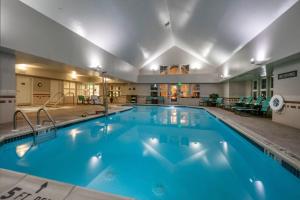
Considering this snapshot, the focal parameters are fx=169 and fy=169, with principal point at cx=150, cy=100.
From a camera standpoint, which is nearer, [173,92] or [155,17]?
[155,17]

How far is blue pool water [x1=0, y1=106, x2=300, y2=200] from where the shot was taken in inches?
76.0

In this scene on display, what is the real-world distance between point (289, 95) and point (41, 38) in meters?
7.38

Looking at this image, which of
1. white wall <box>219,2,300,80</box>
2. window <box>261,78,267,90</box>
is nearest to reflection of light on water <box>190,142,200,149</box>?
white wall <box>219,2,300,80</box>

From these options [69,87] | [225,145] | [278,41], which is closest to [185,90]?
[69,87]

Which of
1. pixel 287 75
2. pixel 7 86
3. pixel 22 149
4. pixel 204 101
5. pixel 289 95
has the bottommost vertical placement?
pixel 22 149

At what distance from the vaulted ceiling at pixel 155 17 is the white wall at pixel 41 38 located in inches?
12.3

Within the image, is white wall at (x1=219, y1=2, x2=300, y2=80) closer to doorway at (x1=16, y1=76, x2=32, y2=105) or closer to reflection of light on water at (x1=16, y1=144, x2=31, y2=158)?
reflection of light on water at (x1=16, y1=144, x2=31, y2=158)

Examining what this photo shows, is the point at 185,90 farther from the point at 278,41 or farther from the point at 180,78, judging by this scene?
the point at 278,41

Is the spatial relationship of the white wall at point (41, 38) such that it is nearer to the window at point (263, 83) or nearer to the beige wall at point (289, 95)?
the beige wall at point (289, 95)

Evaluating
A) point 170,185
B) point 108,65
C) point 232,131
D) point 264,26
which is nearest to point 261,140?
point 232,131

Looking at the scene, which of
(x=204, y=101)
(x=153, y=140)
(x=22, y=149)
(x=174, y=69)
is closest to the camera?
(x=22, y=149)

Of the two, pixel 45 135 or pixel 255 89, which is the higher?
pixel 255 89

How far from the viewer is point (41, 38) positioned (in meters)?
5.06

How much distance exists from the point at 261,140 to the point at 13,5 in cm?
640
